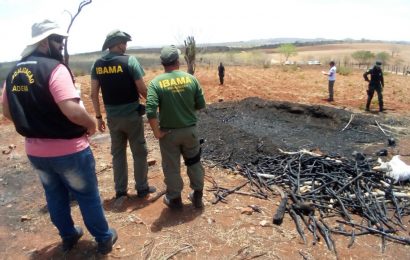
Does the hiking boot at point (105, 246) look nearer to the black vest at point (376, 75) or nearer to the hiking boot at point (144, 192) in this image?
the hiking boot at point (144, 192)

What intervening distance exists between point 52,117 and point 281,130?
249 inches

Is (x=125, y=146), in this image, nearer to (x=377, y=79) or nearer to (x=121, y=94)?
(x=121, y=94)

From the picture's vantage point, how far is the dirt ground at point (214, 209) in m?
3.41

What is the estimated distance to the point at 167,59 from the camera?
359cm

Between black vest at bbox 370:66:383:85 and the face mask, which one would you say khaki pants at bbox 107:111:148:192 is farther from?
black vest at bbox 370:66:383:85

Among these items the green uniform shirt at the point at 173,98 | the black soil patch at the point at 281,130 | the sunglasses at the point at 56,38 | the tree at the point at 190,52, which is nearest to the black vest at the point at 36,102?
the sunglasses at the point at 56,38

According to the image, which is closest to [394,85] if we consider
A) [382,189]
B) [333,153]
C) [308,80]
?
[308,80]

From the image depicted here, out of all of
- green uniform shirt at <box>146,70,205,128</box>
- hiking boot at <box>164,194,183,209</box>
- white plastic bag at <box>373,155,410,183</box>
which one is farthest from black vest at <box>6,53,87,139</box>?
white plastic bag at <box>373,155,410,183</box>

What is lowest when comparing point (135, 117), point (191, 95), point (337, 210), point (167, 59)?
point (337, 210)

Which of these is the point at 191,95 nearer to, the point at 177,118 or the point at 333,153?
the point at 177,118

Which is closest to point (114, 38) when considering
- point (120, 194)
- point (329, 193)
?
point (120, 194)

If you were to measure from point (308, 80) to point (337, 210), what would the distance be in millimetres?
17069

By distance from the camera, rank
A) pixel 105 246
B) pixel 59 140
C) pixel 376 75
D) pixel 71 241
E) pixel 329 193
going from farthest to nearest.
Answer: pixel 376 75 → pixel 329 193 → pixel 71 241 → pixel 105 246 → pixel 59 140

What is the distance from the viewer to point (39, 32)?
8.79 ft
